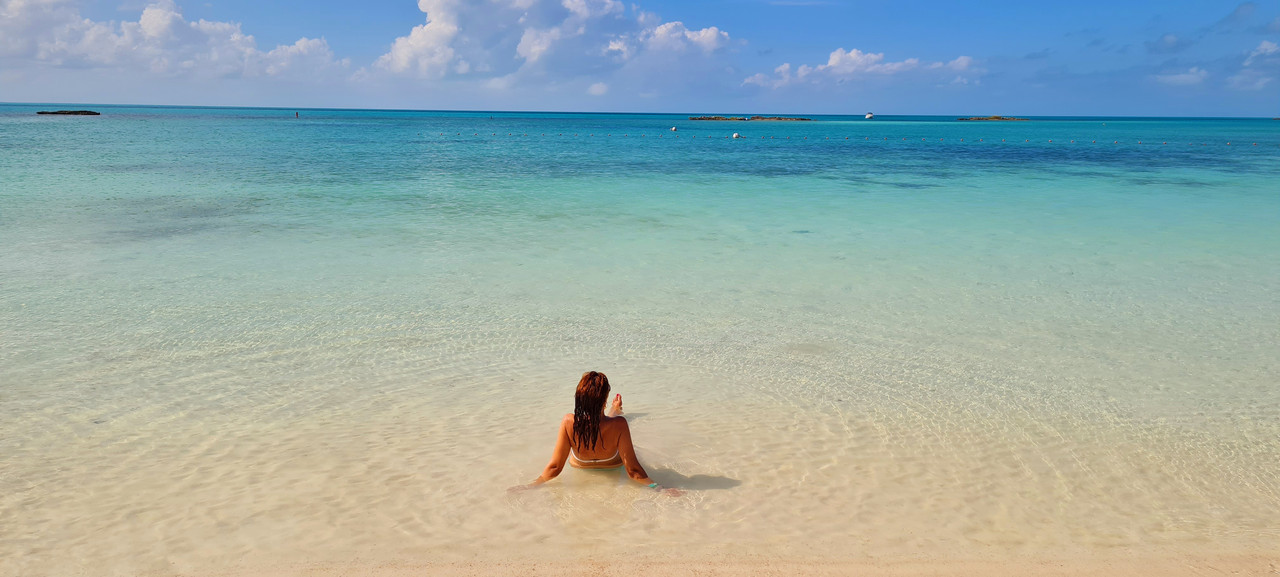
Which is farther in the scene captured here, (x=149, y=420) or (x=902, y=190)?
(x=902, y=190)

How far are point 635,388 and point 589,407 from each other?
207cm

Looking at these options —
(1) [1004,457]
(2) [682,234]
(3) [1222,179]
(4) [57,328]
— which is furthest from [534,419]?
(3) [1222,179]

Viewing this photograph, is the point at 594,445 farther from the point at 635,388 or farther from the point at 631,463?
the point at 635,388

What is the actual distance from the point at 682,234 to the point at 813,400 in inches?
338

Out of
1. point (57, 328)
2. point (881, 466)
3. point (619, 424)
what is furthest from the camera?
point (57, 328)

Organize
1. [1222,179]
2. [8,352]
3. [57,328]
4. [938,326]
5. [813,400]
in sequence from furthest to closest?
1. [1222,179]
2. [938,326]
3. [57,328]
4. [8,352]
5. [813,400]

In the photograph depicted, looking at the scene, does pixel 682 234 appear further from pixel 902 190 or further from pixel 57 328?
pixel 902 190

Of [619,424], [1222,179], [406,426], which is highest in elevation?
[1222,179]

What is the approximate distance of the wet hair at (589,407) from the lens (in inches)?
192

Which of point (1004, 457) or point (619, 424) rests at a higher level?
Result: point (619, 424)

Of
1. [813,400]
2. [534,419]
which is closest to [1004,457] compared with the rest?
[813,400]

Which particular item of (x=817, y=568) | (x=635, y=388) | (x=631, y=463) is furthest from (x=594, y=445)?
(x=635, y=388)

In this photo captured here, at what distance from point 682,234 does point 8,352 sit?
1043cm

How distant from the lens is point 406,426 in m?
6.08
